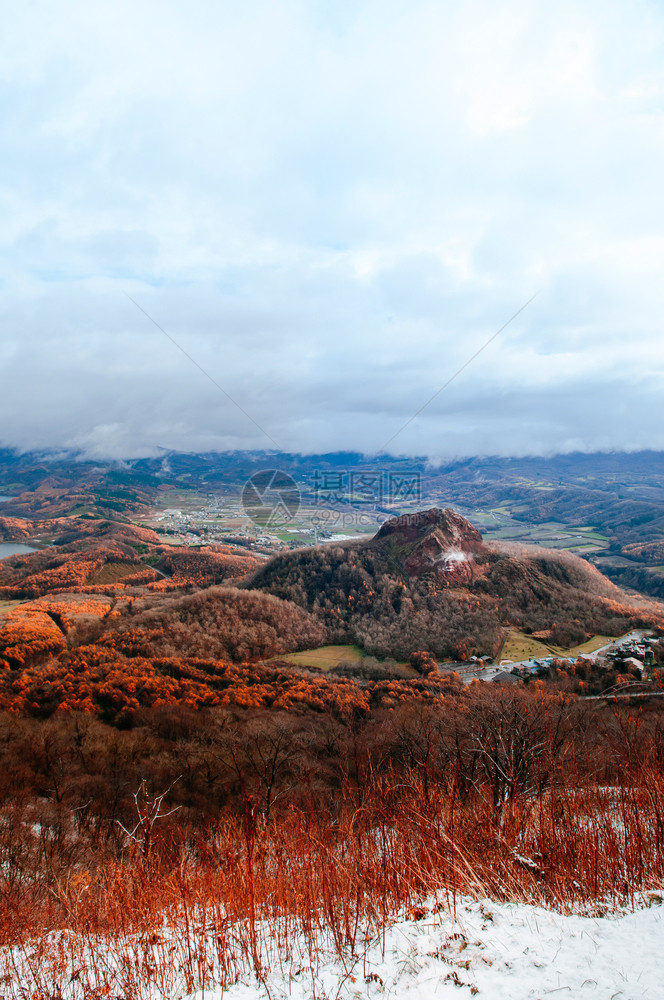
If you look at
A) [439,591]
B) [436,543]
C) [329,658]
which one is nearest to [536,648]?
[439,591]

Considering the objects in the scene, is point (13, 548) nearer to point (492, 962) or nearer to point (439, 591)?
point (439, 591)

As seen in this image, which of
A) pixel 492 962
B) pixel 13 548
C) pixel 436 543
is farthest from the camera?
pixel 13 548

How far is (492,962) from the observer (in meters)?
3.65

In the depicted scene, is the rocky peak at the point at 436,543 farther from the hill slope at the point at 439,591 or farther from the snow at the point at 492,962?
the snow at the point at 492,962

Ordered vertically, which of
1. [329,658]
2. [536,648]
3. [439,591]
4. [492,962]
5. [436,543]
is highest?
[492,962]

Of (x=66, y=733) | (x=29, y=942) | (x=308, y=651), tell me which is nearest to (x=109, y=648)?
(x=66, y=733)

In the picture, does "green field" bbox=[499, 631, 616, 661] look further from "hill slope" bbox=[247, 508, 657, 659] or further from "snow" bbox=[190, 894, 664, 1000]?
"snow" bbox=[190, 894, 664, 1000]

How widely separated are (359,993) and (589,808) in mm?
4578

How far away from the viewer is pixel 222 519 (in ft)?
555

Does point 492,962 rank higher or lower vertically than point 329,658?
higher

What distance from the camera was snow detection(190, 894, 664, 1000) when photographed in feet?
11.0

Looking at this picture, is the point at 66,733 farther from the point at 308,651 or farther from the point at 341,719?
the point at 308,651

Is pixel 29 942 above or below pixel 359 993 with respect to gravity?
below

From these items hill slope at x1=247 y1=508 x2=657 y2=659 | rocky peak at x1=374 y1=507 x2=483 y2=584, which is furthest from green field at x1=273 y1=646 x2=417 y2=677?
rocky peak at x1=374 y1=507 x2=483 y2=584
